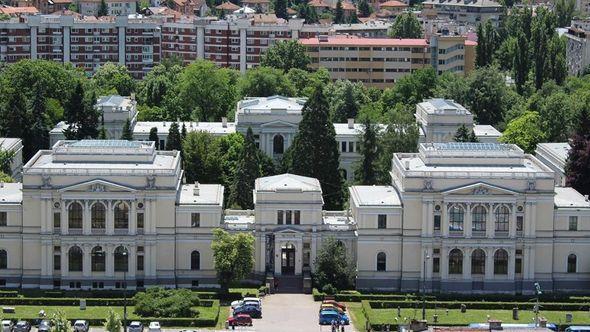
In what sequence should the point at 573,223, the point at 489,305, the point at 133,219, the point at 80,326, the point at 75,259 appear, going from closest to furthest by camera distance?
the point at 80,326 → the point at 489,305 → the point at 133,219 → the point at 75,259 → the point at 573,223

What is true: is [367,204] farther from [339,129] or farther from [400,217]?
[339,129]

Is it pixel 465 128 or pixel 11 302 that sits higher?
pixel 465 128

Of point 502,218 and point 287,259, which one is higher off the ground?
point 502,218

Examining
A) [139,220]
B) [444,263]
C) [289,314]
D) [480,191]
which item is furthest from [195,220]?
[480,191]

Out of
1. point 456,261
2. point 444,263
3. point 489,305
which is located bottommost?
point 489,305

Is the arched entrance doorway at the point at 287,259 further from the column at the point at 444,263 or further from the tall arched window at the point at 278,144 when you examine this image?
the tall arched window at the point at 278,144

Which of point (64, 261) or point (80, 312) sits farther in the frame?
point (64, 261)

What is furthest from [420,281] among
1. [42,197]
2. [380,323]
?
[42,197]

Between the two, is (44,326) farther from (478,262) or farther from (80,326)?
(478,262)
